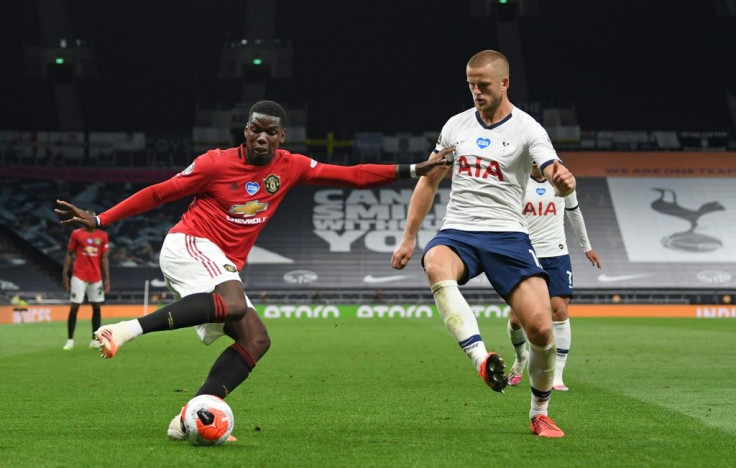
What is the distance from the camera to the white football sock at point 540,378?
21.1 feet

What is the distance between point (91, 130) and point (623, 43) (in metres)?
24.2

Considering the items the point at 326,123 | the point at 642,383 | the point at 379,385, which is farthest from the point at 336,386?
the point at 326,123

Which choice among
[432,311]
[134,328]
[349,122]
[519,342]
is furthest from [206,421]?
[349,122]

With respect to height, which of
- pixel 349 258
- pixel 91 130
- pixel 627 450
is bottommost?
pixel 349 258

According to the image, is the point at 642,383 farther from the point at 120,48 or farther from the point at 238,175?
the point at 120,48

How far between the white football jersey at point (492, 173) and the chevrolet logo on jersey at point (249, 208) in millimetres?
1270

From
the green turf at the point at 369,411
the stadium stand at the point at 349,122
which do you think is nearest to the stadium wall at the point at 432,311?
the stadium stand at the point at 349,122

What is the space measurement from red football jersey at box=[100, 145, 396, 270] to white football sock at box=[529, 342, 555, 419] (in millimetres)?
1536

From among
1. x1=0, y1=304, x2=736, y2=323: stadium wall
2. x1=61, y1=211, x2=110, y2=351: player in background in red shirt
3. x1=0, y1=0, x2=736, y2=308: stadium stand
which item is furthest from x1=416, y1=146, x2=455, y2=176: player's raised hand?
x1=0, y1=0, x2=736, y2=308: stadium stand

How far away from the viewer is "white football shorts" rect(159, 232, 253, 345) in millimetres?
6230

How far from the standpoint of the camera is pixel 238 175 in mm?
6562

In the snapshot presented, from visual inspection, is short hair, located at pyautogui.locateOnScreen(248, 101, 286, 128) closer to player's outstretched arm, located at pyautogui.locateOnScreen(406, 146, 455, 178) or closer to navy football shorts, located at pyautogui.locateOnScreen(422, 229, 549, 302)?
player's outstretched arm, located at pyautogui.locateOnScreen(406, 146, 455, 178)

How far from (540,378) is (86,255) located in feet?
38.2

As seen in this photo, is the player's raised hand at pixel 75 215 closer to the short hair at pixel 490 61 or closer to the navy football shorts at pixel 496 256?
the navy football shorts at pixel 496 256
